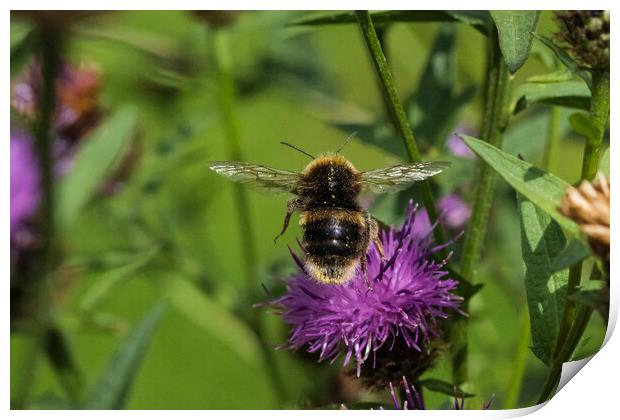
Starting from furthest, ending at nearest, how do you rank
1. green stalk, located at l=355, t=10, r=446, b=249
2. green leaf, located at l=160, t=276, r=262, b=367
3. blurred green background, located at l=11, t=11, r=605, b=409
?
green leaf, located at l=160, t=276, r=262, b=367
blurred green background, located at l=11, t=11, r=605, b=409
green stalk, located at l=355, t=10, r=446, b=249

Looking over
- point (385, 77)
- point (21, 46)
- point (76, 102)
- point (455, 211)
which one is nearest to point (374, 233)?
point (385, 77)

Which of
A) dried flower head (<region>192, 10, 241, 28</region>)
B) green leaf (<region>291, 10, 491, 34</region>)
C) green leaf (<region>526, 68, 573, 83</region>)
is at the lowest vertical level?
green leaf (<region>526, 68, 573, 83</region>)

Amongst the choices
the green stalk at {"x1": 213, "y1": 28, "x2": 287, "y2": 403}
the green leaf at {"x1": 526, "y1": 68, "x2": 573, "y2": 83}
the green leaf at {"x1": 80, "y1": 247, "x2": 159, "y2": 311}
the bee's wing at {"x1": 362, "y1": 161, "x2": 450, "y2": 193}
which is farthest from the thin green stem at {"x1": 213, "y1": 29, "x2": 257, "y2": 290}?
the green leaf at {"x1": 526, "y1": 68, "x2": 573, "y2": 83}

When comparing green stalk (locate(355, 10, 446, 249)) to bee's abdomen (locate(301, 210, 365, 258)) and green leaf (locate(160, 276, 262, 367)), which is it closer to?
bee's abdomen (locate(301, 210, 365, 258))

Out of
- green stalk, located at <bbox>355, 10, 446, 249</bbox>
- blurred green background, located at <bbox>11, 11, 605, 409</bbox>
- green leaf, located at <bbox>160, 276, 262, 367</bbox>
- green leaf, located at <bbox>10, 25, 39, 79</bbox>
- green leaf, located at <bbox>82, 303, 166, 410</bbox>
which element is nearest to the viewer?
green stalk, located at <bbox>355, 10, 446, 249</bbox>

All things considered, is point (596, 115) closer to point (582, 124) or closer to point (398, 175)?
point (582, 124)
